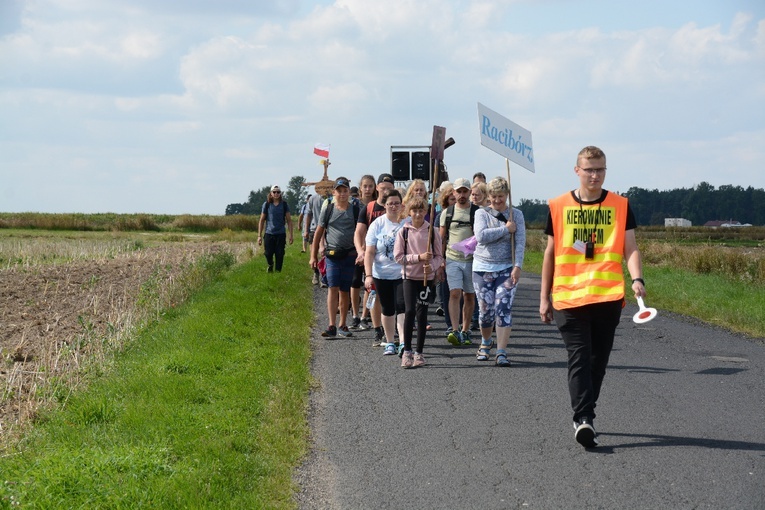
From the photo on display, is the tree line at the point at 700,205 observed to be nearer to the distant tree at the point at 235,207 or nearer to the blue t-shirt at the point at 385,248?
the distant tree at the point at 235,207

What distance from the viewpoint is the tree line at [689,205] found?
15000cm

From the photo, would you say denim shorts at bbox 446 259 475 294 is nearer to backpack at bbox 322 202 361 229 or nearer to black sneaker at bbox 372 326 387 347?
black sneaker at bbox 372 326 387 347

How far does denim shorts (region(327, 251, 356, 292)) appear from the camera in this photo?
12516 millimetres

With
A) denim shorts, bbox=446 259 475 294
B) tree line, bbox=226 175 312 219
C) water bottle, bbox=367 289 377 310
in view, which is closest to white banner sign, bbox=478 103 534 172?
denim shorts, bbox=446 259 475 294

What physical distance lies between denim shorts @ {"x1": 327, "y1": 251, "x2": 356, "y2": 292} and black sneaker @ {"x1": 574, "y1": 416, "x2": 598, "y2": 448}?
6172 millimetres

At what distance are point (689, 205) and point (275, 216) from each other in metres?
147

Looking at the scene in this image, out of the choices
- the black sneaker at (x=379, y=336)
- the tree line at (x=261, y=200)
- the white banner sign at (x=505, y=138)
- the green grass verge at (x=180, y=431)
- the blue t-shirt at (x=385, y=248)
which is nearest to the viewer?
the green grass verge at (x=180, y=431)

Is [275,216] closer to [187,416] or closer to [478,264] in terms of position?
[478,264]

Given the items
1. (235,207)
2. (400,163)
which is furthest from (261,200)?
(400,163)

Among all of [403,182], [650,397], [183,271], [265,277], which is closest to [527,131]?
[650,397]

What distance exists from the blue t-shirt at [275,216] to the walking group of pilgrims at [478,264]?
4568 mm

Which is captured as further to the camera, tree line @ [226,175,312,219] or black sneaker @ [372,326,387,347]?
tree line @ [226,175,312,219]

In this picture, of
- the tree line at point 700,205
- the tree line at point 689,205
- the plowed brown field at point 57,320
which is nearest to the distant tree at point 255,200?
the tree line at point 689,205

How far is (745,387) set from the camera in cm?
898
